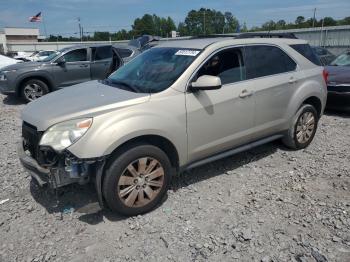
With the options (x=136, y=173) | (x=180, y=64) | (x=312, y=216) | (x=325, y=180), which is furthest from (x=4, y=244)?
(x=325, y=180)

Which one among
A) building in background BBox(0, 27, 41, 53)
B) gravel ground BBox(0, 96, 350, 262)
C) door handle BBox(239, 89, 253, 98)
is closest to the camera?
gravel ground BBox(0, 96, 350, 262)

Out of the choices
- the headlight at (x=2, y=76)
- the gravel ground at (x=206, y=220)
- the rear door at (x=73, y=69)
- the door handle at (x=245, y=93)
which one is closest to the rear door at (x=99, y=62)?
the rear door at (x=73, y=69)

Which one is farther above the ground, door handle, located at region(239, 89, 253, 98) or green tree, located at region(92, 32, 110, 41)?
green tree, located at region(92, 32, 110, 41)

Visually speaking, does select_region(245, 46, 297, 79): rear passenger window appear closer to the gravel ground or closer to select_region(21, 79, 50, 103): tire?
the gravel ground

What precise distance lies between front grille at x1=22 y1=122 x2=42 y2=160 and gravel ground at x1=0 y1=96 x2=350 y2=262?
0.68m

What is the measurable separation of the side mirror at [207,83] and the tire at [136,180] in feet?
2.69

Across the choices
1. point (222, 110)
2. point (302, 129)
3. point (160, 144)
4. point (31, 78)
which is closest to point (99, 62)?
point (31, 78)

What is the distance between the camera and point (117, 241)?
10.6ft

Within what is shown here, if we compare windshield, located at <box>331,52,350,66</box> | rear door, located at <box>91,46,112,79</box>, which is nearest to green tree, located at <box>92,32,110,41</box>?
rear door, located at <box>91,46,112,79</box>

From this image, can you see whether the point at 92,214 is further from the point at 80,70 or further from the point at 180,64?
the point at 80,70

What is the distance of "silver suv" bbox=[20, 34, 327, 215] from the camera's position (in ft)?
10.6

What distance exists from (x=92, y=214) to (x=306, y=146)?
3.59 m

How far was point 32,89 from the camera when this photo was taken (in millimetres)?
9734

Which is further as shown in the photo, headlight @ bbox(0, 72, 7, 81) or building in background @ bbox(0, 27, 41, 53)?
building in background @ bbox(0, 27, 41, 53)
